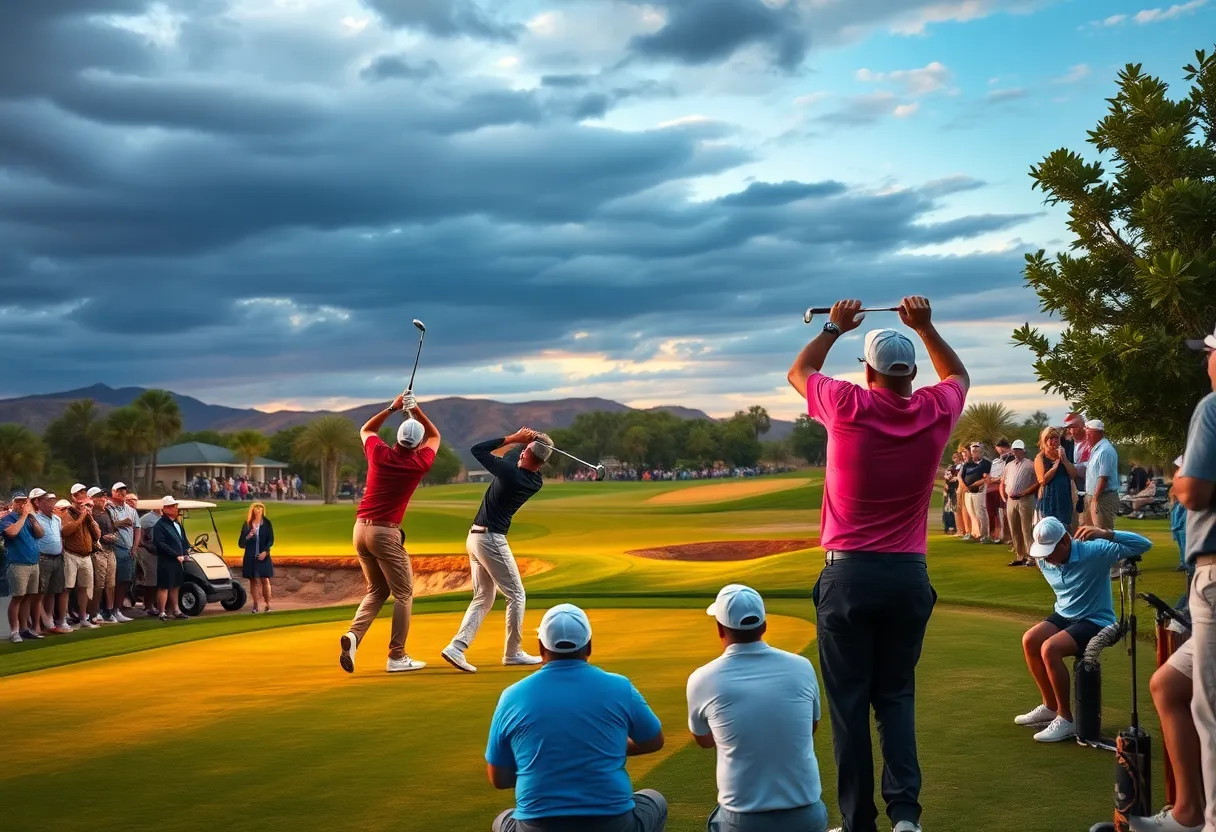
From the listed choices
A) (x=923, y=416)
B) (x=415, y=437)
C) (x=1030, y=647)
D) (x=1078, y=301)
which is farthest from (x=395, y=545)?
(x=1078, y=301)

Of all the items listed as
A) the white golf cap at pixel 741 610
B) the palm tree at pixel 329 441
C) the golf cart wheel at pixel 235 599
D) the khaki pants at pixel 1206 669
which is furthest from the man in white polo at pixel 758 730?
the palm tree at pixel 329 441

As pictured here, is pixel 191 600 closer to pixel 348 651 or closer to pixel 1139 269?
pixel 348 651

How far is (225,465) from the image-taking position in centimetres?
12888

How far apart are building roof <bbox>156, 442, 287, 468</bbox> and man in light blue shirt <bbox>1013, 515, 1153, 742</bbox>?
130182 millimetres

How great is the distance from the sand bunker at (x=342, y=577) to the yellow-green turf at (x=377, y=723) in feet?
40.9

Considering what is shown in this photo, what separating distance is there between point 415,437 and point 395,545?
125 centimetres

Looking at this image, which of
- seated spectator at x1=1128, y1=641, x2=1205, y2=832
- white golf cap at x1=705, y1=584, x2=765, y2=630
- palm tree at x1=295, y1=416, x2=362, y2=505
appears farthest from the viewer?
palm tree at x1=295, y1=416, x2=362, y2=505

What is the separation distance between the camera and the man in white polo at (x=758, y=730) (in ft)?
16.3

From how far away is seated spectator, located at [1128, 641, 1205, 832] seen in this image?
5.55m

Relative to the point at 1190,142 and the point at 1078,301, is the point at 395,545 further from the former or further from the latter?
the point at 1190,142

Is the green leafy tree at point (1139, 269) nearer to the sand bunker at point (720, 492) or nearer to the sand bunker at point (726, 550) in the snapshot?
the sand bunker at point (726, 550)

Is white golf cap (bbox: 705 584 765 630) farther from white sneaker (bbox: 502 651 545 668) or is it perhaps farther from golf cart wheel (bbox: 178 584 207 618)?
golf cart wheel (bbox: 178 584 207 618)

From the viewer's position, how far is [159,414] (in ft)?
365

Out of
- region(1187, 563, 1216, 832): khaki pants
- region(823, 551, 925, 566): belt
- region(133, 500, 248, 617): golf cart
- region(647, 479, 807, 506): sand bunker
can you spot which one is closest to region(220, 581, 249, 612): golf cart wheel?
region(133, 500, 248, 617): golf cart
